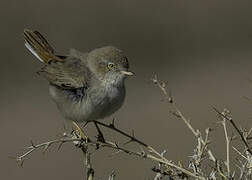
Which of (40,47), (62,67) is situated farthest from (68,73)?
(40,47)

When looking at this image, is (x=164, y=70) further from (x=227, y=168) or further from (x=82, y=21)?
(x=227, y=168)

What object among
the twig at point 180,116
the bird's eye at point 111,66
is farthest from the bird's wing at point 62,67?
the twig at point 180,116

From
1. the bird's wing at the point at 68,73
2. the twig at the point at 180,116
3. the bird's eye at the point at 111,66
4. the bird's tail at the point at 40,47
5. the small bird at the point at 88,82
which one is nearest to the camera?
the twig at the point at 180,116

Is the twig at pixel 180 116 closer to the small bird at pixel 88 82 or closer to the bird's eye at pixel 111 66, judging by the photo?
the small bird at pixel 88 82

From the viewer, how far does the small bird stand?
5523mm

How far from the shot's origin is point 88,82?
5.81 m

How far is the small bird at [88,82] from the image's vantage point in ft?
18.1

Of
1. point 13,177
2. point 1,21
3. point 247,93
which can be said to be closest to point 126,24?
point 1,21

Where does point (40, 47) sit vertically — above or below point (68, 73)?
above

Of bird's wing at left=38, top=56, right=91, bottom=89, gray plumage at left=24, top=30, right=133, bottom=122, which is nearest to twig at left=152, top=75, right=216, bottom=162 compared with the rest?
gray plumage at left=24, top=30, right=133, bottom=122

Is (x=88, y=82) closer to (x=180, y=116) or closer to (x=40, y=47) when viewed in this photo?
(x=40, y=47)

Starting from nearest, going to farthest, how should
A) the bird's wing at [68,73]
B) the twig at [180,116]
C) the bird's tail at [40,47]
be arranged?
the twig at [180,116] < the bird's wing at [68,73] < the bird's tail at [40,47]

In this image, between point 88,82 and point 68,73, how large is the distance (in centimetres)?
21

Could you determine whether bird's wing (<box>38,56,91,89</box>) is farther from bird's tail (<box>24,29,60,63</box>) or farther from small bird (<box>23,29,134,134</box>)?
bird's tail (<box>24,29,60,63</box>)
